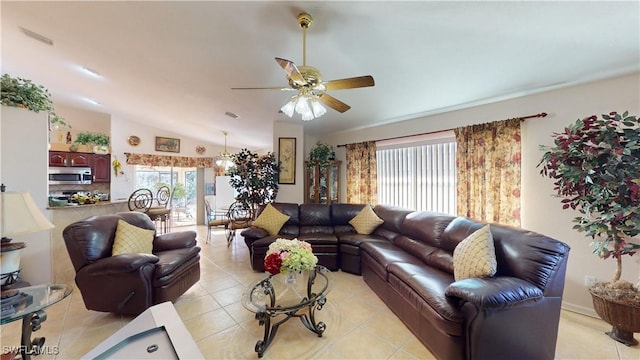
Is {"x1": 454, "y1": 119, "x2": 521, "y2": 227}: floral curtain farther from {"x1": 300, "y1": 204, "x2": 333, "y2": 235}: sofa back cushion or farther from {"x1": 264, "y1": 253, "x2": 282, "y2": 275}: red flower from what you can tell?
{"x1": 264, "y1": 253, "x2": 282, "y2": 275}: red flower

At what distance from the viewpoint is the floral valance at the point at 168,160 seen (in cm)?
650

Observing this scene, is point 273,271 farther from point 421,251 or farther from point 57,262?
point 57,262

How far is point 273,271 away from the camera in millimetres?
2178

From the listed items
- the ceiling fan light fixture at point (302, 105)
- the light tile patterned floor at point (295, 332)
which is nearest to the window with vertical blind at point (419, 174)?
the light tile patterned floor at point (295, 332)

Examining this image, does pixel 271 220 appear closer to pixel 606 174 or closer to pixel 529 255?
pixel 529 255

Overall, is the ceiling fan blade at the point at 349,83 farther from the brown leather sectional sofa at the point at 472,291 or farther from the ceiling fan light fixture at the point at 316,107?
the brown leather sectional sofa at the point at 472,291

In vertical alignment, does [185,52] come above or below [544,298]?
above

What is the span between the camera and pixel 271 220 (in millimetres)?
3965

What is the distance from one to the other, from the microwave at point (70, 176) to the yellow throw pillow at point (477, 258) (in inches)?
310

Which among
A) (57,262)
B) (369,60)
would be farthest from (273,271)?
(57,262)

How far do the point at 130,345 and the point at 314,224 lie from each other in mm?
3437

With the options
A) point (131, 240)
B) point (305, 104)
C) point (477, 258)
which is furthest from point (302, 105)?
point (131, 240)

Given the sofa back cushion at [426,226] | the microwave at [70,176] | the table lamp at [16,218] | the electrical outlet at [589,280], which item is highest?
the microwave at [70,176]

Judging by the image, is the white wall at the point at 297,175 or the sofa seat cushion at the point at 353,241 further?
the white wall at the point at 297,175
